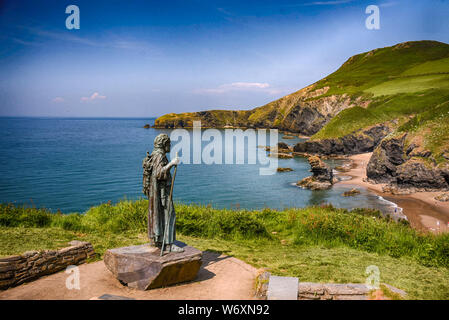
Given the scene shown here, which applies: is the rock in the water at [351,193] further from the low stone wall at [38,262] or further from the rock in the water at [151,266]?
the low stone wall at [38,262]

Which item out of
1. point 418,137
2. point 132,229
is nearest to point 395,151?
point 418,137

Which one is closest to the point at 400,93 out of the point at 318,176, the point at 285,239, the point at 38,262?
the point at 318,176

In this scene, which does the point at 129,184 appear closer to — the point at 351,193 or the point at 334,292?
the point at 351,193

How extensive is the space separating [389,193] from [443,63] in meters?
90.0

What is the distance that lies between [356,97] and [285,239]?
96.2 meters

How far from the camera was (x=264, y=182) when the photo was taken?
4650 centimetres

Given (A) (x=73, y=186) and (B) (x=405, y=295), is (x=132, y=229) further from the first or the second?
(A) (x=73, y=186)

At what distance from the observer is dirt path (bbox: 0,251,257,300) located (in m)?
7.37

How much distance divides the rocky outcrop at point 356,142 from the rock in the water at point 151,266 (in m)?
66.6

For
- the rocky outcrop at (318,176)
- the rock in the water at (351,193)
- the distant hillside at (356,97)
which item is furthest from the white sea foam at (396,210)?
the distant hillside at (356,97)

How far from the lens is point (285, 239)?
43.7 feet

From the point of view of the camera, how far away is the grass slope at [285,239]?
904cm

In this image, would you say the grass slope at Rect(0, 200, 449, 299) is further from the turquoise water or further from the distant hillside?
the distant hillside
